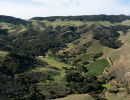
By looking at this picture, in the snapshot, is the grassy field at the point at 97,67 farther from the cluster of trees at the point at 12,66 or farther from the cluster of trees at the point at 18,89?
the cluster of trees at the point at 12,66

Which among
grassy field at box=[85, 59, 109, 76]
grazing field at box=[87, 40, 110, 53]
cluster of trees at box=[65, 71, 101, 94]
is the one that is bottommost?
cluster of trees at box=[65, 71, 101, 94]

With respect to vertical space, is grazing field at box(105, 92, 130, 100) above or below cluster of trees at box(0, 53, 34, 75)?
below

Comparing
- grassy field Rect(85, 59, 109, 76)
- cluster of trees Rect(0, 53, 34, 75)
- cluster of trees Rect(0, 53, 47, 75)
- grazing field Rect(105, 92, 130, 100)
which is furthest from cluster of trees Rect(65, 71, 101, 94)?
cluster of trees Rect(0, 53, 34, 75)

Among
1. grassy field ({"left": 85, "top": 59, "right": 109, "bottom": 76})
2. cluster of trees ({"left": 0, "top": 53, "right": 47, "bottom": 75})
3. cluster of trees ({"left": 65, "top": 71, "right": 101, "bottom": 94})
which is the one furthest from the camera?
grassy field ({"left": 85, "top": 59, "right": 109, "bottom": 76})

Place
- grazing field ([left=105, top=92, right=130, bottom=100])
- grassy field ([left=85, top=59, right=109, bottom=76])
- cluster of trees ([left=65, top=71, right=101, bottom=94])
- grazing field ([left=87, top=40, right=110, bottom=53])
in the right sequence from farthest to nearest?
grazing field ([left=87, top=40, right=110, bottom=53]) → grassy field ([left=85, top=59, right=109, bottom=76]) → cluster of trees ([left=65, top=71, right=101, bottom=94]) → grazing field ([left=105, top=92, right=130, bottom=100])

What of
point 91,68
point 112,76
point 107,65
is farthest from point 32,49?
point 112,76

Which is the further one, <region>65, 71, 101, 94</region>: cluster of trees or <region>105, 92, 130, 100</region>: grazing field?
<region>65, 71, 101, 94</region>: cluster of trees

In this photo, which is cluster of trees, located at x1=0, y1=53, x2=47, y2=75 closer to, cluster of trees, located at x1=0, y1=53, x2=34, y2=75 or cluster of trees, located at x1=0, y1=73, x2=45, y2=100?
cluster of trees, located at x1=0, y1=53, x2=34, y2=75

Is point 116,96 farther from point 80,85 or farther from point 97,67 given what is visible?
point 97,67

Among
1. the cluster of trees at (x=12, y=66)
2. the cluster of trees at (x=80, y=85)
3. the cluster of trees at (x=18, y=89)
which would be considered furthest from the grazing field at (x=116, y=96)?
the cluster of trees at (x=12, y=66)
